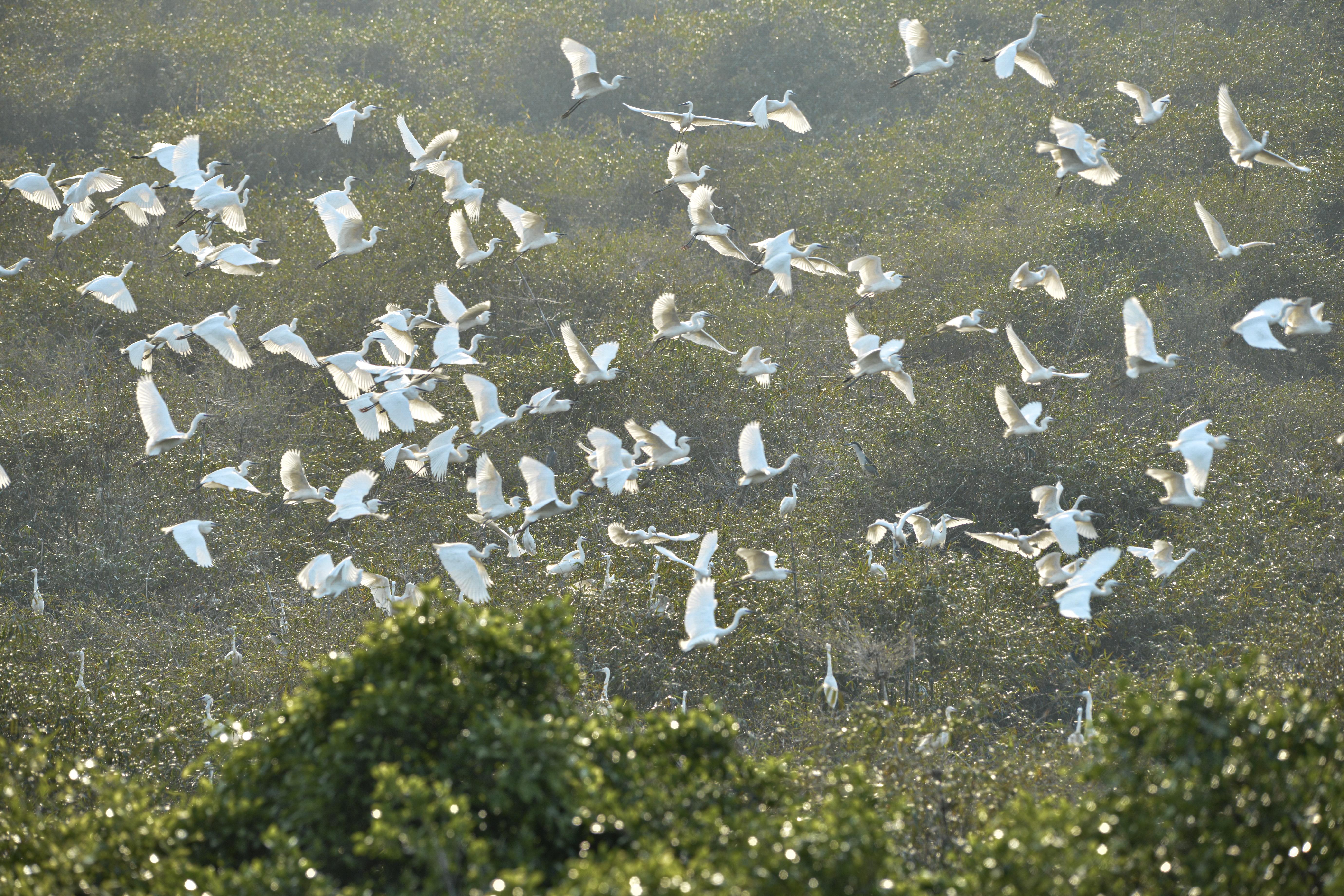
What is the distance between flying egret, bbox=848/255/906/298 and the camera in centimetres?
1335

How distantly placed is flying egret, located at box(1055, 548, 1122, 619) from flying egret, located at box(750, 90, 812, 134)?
23.2ft

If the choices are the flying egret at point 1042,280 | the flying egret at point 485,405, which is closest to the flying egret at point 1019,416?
the flying egret at point 1042,280

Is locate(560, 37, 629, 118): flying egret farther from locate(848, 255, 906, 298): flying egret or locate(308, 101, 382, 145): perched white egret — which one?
locate(848, 255, 906, 298): flying egret

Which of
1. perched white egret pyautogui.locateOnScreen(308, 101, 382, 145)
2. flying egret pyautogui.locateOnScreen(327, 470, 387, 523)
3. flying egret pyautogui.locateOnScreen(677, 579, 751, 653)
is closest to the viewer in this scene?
flying egret pyautogui.locateOnScreen(677, 579, 751, 653)

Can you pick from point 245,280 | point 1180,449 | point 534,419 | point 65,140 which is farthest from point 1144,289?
point 65,140

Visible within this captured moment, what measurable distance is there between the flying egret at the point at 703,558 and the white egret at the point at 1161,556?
3799mm

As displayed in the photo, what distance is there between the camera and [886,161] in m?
22.2

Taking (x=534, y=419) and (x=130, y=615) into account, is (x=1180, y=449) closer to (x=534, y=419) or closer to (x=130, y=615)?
(x=534, y=419)

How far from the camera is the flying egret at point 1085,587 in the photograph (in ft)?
32.1

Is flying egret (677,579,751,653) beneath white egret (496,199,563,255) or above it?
beneath

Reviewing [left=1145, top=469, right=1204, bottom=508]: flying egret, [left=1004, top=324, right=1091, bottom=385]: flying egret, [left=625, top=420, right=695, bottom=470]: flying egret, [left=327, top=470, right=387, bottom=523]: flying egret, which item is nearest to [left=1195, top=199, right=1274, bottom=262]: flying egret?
[left=1004, top=324, right=1091, bottom=385]: flying egret

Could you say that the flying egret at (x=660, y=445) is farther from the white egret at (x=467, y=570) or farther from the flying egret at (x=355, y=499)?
the flying egret at (x=355, y=499)

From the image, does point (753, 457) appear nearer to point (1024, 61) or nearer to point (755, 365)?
point (755, 365)

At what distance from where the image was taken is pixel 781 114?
15.1m
